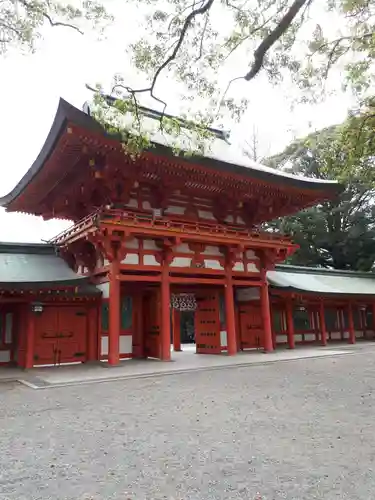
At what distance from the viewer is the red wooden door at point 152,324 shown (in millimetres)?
13789

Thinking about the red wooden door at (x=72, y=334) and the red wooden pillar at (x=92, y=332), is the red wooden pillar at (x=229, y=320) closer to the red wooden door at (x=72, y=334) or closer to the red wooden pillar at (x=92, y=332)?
the red wooden pillar at (x=92, y=332)

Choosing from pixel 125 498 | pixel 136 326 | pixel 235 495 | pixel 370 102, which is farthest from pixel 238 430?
pixel 136 326

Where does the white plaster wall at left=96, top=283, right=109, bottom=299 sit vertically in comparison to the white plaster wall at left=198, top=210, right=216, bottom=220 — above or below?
below

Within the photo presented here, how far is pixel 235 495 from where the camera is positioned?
10.2ft

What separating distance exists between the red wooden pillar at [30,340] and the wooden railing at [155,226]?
2.86 meters

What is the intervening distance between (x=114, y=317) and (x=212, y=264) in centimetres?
422

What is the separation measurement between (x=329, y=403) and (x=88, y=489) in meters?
4.52

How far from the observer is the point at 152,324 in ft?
46.6

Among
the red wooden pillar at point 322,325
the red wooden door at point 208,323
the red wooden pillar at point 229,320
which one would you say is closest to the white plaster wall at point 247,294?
the red wooden door at point 208,323

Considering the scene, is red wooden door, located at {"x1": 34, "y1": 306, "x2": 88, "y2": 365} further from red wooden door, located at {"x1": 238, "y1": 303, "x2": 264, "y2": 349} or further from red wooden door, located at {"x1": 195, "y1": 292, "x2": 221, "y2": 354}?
red wooden door, located at {"x1": 238, "y1": 303, "x2": 264, "y2": 349}

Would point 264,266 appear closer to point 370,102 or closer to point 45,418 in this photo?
point 370,102

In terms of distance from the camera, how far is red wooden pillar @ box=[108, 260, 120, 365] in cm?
1136

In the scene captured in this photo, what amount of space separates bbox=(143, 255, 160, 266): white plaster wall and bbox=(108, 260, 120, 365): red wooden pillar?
3.51 feet

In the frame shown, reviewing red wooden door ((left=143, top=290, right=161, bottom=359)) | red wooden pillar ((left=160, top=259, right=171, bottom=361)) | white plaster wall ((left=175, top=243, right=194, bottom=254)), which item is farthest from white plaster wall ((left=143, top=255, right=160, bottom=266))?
red wooden door ((left=143, top=290, right=161, bottom=359))
